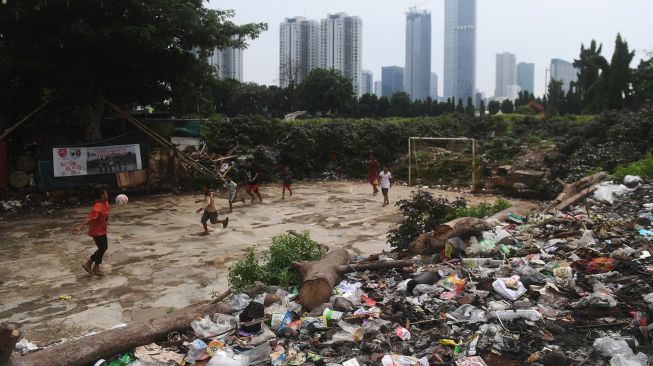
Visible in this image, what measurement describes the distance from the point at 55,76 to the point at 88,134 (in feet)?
6.59

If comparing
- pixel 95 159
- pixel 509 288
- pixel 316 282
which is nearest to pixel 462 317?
pixel 509 288

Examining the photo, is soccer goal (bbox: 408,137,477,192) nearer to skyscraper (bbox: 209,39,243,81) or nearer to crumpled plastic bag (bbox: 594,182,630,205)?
crumpled plastic bag (bbox: 594,182,630,205)

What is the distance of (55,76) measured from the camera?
556 inches

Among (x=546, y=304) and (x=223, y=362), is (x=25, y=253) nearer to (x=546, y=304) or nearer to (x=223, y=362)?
(x=223, y=362)

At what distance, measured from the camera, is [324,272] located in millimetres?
5148

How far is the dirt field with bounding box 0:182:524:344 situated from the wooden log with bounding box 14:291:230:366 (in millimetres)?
1531

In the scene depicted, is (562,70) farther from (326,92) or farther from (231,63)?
(326,92)

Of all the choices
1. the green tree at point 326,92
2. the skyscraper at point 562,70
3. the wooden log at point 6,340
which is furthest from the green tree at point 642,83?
the skyscraper at point 562,70

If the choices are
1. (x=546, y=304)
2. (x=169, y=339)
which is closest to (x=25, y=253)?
(x=169, y=339)

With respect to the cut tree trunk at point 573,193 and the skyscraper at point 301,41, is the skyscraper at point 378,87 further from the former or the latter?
the cut tree trunk at point 573,193

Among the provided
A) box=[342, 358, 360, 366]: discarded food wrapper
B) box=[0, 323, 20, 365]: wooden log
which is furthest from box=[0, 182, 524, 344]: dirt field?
box=[342, 358, 360, 366]: discarded food wrapper

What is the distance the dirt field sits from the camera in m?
6.16

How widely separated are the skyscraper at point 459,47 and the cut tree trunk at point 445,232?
87.9 metres

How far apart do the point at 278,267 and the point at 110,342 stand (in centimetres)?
236
